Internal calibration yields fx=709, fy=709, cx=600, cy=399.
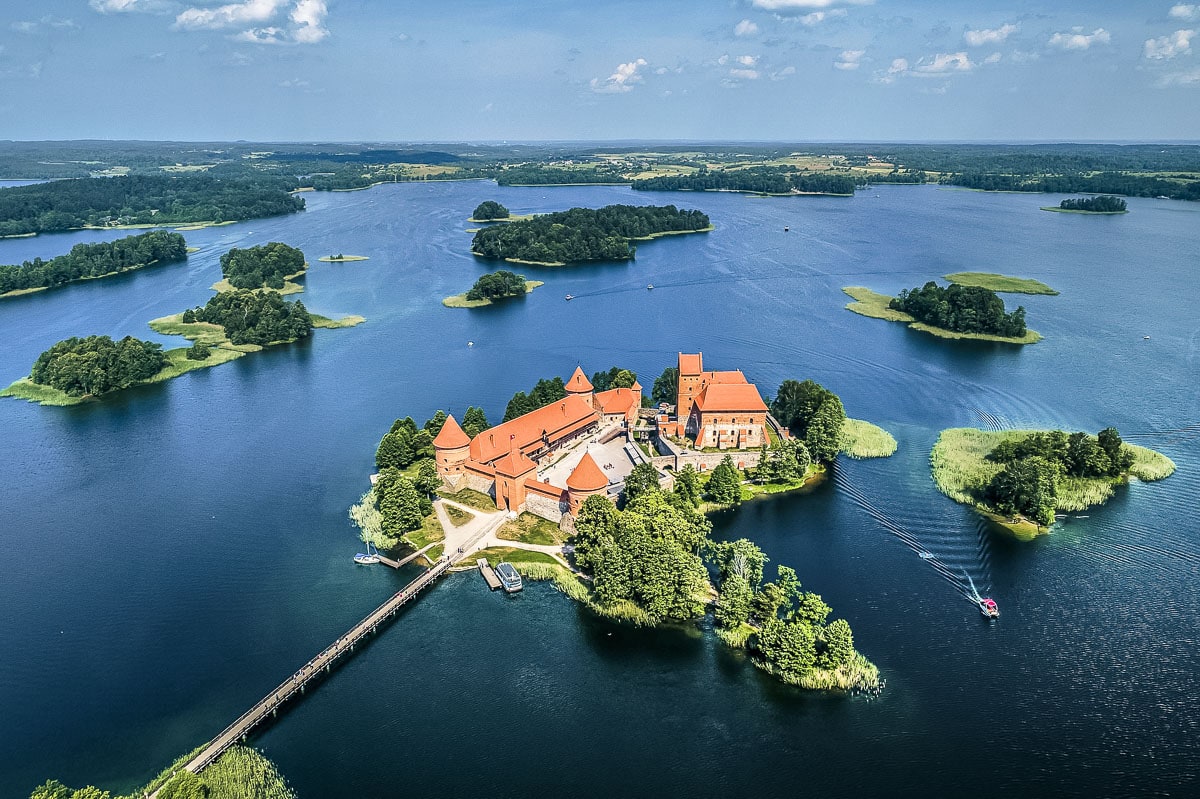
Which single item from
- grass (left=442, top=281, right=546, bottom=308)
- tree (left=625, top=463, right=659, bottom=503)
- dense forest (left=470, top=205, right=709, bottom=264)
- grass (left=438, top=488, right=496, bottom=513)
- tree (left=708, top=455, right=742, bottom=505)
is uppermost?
dense forest (left=470, top=205, right=709, bottom=264)

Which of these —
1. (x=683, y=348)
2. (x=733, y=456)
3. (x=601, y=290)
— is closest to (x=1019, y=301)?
(x=683, y=348)

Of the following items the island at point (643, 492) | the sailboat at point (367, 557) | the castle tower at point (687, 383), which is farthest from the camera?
the castle tower at point (687, 383)

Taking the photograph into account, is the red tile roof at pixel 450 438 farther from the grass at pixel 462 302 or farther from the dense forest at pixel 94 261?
the dense forest at pixel 94 261

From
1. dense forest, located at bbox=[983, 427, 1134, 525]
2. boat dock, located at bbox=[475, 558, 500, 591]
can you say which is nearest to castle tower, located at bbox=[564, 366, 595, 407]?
boat dock, located at bbox=[475, 558, 500, 591]

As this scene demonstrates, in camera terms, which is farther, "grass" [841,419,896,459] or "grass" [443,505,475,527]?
"grass" [841,419,896,459]

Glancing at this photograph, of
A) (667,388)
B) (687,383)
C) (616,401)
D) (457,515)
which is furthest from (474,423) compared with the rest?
(667,388)

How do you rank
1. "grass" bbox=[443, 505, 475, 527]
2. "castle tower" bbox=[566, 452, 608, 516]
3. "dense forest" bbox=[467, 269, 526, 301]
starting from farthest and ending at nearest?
"dense forest" bbox=[467, 269, 526, 301] → "grass" bbox=[443, 505, 475, 527] → "castle tower" bbox=[566, 452, 608, 516]

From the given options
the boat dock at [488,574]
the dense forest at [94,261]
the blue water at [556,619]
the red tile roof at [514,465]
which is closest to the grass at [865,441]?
the blue water at [556,619]

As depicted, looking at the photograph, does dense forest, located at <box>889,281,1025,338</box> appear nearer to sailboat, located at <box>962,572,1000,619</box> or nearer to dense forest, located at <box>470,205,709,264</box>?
sailboat, located at <box>962,572,1000,619</box>

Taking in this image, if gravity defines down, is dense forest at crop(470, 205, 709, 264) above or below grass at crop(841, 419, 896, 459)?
above
